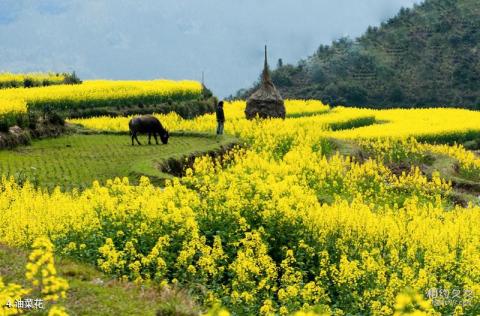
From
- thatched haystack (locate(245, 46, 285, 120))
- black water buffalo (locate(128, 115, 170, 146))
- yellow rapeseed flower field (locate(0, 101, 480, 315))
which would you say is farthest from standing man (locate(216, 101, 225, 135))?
yellow rapeseed flower field (locate(0, 101, 480, 315))

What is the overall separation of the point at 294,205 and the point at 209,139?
1650cm

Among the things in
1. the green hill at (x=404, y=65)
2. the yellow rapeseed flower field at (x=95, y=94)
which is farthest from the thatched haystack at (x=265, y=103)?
the green hill at (x=404, y=65)

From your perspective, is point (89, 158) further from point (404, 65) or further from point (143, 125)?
point (404, 65)

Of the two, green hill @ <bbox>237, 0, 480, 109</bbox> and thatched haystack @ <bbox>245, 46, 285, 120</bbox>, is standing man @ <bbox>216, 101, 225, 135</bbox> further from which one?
green hill @ <bbox>237, 0, 480, 109</bbox>

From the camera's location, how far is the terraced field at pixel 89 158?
2053 centimetres

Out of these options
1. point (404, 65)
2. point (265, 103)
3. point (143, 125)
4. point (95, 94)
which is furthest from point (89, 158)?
point (404, 65)

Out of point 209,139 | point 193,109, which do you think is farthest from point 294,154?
point 193,109

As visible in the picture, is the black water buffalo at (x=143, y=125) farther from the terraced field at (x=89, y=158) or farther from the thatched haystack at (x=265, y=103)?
the thatched haystack at (x=265, y=103)

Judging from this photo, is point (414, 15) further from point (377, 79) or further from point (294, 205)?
point (294, 205)

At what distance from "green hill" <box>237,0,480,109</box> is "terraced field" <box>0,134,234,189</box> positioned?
61.0m

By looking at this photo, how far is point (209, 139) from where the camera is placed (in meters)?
30.7

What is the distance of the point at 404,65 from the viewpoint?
320ft

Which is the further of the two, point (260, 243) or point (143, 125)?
point (143, 125)

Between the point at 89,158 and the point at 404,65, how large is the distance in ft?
264
